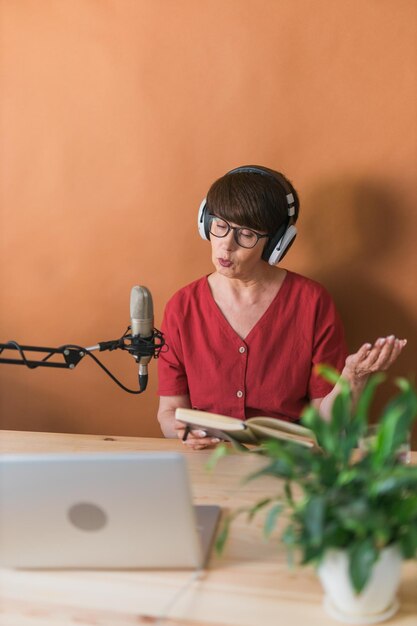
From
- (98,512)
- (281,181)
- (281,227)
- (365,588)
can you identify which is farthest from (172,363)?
(365,588)

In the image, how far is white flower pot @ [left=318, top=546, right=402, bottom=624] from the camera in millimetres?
1062

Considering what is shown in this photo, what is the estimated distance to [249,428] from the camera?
4.74 feet

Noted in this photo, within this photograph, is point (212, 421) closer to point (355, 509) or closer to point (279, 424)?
point (279, 424)

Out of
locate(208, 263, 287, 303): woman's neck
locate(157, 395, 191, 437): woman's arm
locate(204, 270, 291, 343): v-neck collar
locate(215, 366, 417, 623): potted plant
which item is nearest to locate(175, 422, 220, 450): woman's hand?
locate(157, 395, 191, 437): woman's arm

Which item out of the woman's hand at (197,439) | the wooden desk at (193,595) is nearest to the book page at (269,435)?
the wooden desk at (193,595)

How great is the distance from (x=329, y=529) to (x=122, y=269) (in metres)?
1.64

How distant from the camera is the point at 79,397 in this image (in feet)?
8.82

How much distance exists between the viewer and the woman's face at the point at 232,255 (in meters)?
2.03

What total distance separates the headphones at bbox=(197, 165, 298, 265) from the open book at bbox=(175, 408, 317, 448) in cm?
Answer: 66

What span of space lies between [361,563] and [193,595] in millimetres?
298

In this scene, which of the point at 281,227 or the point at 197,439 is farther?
the point at 281,227

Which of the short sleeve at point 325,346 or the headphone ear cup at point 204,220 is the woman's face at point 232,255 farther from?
the short sleeve at point 325,346

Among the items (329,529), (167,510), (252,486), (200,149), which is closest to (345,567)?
(329,529)

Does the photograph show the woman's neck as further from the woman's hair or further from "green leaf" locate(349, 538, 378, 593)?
"green leaf" locate(349, 538, 378, 593)
